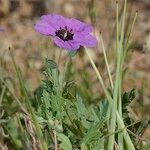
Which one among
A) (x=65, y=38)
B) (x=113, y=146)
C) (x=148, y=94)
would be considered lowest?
(x=148, y=94)

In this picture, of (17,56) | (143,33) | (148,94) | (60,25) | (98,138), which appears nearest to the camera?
(98,138)

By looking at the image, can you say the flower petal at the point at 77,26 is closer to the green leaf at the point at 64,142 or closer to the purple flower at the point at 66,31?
the purple flower at the point at 66,31

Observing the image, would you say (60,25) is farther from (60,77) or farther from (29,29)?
(29,29)

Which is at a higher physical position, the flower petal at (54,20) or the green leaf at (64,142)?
the flower petal at (54,20)

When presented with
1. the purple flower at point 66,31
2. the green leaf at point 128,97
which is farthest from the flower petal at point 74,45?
the green leaf at point 128,97

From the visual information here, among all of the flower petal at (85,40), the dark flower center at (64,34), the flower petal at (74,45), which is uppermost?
the dark flower center at (64,34)

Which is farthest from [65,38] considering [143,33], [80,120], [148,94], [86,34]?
[143,33]

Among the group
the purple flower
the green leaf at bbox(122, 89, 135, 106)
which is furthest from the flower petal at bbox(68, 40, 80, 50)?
the green leaf at bbox(122, 89, 135, 106)
